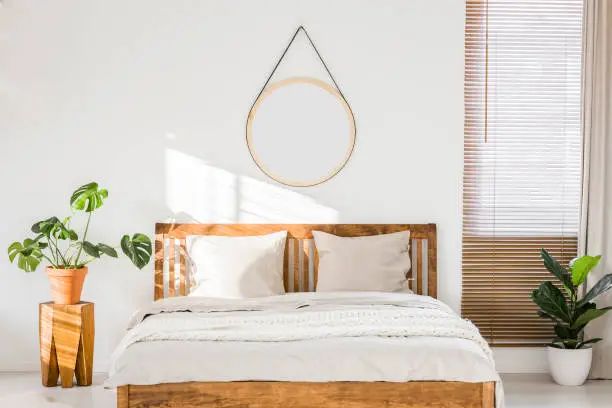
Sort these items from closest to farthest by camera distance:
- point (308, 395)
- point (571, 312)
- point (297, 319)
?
point (308, 395) → point (297, 319) → point (571, 312)

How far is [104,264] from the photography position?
5203 millimetres

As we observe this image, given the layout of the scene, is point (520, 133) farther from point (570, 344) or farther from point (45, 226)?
point (45, 226)

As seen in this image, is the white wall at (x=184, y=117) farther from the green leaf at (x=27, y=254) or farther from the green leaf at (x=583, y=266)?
the green leaf at (x=583, y=266)

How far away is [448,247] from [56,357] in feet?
8.65

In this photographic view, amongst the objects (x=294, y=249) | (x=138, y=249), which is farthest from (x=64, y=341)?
(x=294, y=249)

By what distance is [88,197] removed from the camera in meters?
4.75

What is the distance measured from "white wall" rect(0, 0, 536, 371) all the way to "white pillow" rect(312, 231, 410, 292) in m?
0.26

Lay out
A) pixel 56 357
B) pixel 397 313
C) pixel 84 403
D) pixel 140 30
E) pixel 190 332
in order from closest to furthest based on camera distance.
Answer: pixel 190 332, pixel 397 313, pixel 84 403, pixel 56 357, pixel 140 30

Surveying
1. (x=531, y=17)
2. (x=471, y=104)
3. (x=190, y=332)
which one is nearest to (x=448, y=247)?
(x=471, y=104)

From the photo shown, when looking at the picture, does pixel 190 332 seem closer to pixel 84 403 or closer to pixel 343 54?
pixel 84 403

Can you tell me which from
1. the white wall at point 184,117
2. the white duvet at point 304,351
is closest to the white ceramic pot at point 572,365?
the white wall at point 184,117

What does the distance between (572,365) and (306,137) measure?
2.26m

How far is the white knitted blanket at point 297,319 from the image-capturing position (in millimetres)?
3680

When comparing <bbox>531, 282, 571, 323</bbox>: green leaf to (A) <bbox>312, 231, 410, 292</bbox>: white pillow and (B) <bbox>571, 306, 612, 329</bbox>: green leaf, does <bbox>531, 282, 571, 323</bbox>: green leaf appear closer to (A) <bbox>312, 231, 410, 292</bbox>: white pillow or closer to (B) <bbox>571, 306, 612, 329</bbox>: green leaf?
(B) <bbox>571, 306, 612, 329</bbox>: green leaf
